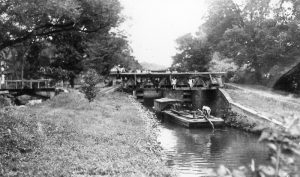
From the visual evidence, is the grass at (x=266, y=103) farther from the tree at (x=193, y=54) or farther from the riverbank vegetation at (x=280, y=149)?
the riverbank vegetation at (x=280, y=149)

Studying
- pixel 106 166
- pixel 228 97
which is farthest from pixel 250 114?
pixel 106 166

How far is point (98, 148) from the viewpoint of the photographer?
1305 cm

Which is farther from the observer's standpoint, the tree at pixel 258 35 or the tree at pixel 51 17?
the tree at pixel 258 35

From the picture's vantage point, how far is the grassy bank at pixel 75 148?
10055 millimetres

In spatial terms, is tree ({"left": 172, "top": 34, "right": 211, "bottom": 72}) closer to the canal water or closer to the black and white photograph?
the black and white photograph

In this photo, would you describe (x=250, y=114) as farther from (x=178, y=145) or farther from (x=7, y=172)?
(x=7, y=172)

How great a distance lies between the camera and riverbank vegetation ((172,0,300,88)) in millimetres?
37969

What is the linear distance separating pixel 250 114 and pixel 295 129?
25.0m

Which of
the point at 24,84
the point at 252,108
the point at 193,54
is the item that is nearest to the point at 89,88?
the point at 252,108

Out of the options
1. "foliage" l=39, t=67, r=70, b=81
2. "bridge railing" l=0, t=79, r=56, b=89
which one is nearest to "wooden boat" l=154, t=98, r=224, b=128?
"foliage" l=39, t=67, r=70, b=81

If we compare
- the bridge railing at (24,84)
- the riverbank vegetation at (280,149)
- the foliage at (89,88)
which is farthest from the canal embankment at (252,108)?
the bridge railing at (24,84)

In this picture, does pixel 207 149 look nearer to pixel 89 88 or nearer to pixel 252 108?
pixel 252 108

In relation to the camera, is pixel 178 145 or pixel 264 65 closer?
pixel 178 145

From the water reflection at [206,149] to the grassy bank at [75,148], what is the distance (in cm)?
197
